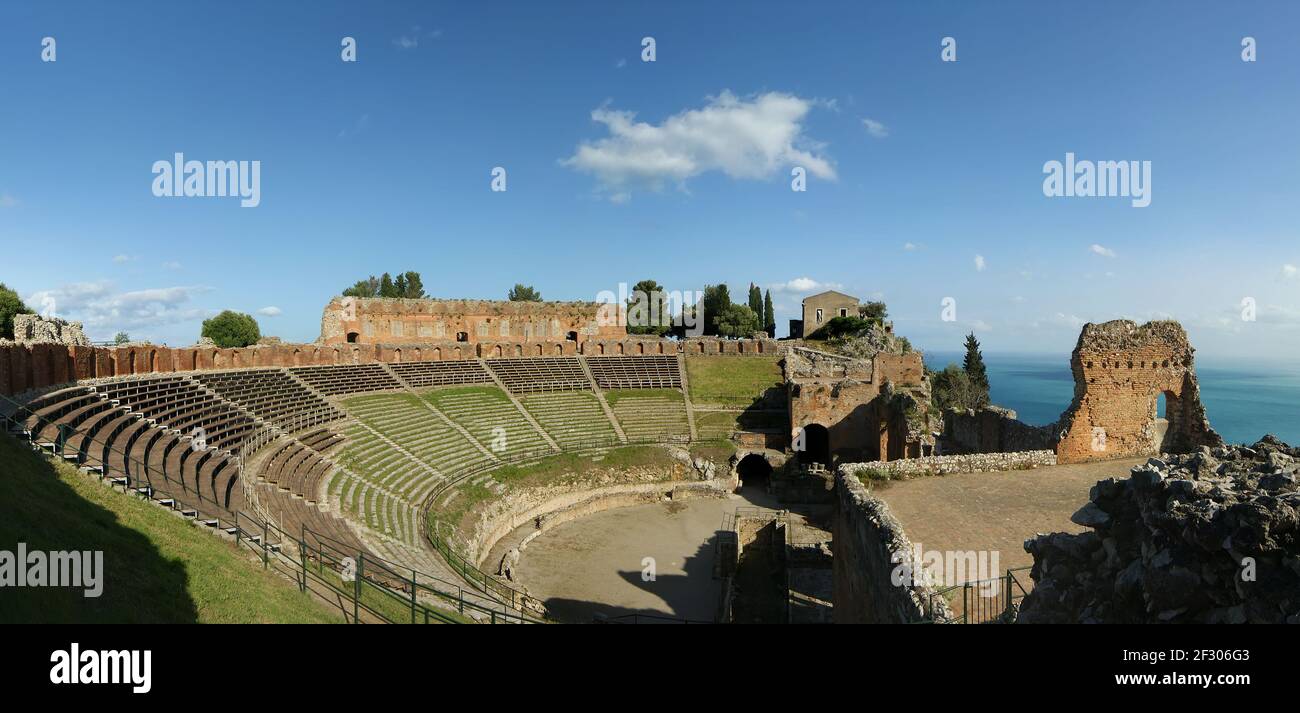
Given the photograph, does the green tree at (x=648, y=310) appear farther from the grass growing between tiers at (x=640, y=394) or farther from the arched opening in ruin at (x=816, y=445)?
the arched opening in ruin at (x=816, y=445)

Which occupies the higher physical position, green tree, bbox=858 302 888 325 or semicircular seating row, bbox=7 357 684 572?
green tree, bbox=858 302 888 325

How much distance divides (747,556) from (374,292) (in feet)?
232

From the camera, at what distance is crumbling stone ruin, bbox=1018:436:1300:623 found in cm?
461

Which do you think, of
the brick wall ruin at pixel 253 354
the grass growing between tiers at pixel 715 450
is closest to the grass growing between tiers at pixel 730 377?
the brick wall ruin at pixel 253 354

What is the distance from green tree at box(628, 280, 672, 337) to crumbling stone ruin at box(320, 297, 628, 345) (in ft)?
45.9

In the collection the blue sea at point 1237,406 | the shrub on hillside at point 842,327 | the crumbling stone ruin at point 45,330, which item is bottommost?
the blue sea at point 1237,406

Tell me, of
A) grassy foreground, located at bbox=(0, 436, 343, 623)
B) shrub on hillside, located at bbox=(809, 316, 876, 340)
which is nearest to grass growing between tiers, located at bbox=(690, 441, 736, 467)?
shrub on hillside, located at bbox=(809, 316, 876, 340)

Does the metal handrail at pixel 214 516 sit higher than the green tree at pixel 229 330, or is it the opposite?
the green tree at pixel 229 330

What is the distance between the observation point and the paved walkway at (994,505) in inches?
477

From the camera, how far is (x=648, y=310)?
74.4 m

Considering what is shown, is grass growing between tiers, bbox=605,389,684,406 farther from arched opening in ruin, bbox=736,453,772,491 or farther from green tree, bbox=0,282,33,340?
green tree, bbox=0,282,33,340

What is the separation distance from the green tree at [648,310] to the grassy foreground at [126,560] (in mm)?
60249

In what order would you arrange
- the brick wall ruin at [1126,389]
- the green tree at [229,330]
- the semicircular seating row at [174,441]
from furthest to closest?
1. the green tree at [229,330]
2. the brick wall ruin at [1126,389]
3. the semicircular seating row at [174,441]
